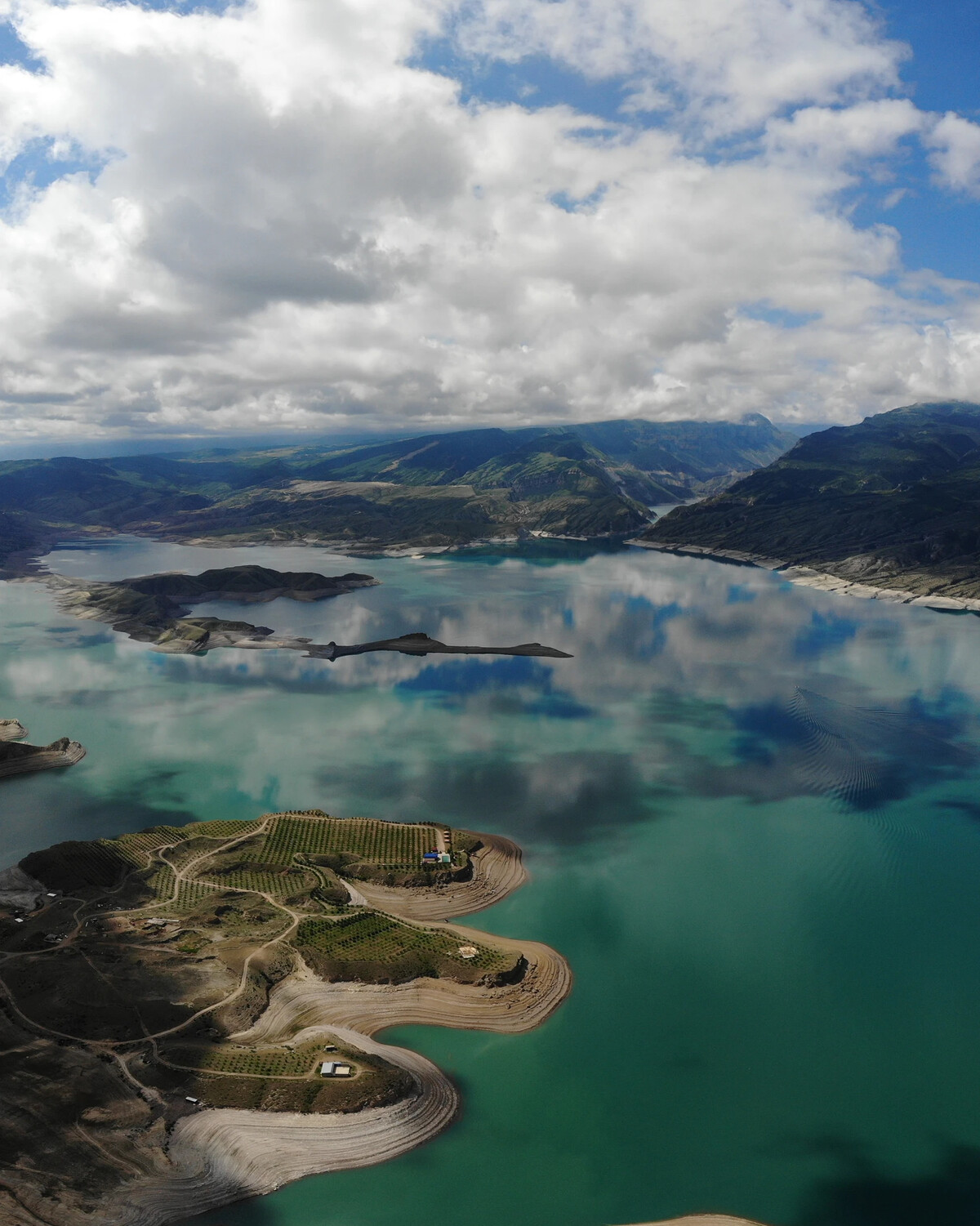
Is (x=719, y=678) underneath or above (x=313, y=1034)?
above

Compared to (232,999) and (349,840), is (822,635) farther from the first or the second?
(232,999)

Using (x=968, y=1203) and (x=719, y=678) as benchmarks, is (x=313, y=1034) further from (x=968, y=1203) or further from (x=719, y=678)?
(x=719, y=678)

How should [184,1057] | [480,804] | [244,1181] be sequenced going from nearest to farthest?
1. [244,1181]
2. [184,1057]
3. [480,804]

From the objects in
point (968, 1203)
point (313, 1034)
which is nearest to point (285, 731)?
point (313, 1034)

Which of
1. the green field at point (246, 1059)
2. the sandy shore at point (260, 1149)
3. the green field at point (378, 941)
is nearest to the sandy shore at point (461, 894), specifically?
the green field at point (378, 941)

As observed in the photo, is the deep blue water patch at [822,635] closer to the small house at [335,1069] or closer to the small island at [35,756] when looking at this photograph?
the small house at [335,1069]

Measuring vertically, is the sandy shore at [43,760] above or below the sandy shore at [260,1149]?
above

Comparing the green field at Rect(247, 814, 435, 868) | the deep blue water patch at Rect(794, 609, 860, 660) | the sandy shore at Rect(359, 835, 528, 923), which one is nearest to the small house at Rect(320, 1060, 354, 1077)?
the sandy shore at Rect(359, 835, 528, 923)
